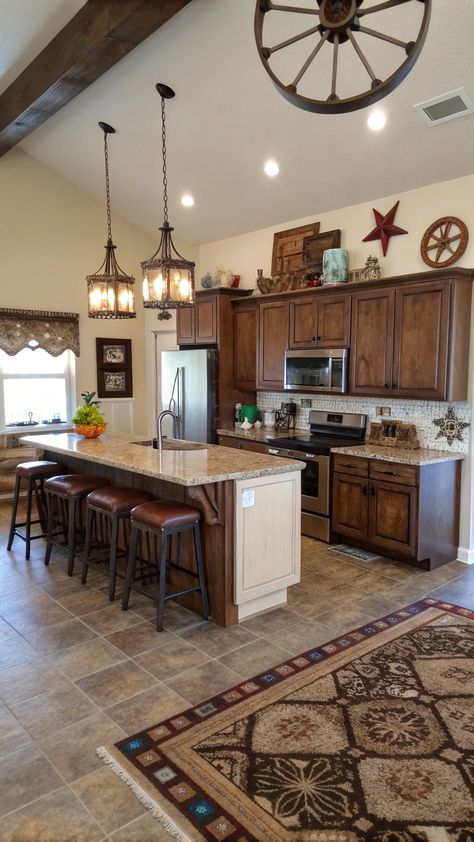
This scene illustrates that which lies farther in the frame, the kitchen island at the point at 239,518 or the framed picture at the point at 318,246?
the framed picture at the point at 318,246

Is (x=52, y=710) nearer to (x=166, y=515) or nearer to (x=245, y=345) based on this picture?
(x=166, y=515)

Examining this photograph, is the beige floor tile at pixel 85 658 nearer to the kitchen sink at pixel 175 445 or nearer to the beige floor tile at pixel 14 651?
the beige floor tile at pixel 14 651

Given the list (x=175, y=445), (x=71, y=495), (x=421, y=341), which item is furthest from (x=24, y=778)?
(x=421, y=341)

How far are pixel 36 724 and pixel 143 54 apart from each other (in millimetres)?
4508

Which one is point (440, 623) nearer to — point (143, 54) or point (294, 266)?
point (294, 266)

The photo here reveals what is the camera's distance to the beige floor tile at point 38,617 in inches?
135

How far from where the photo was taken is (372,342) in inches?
189

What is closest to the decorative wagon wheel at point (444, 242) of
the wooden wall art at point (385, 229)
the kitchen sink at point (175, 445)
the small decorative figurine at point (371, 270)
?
the wooden wall art at point (385, 229)

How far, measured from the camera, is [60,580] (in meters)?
4.20

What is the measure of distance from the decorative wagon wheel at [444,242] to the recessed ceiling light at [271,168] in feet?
4.87

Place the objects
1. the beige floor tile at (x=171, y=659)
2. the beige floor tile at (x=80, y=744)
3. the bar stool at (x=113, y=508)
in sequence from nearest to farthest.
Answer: the beige floor tile at (x=80, y=744) → the beige floor tile at (x=171, y=659) → the bar stool at (x=113, y=508)

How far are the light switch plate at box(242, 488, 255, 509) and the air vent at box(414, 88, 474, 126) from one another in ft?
9.28

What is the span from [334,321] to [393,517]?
186 cm

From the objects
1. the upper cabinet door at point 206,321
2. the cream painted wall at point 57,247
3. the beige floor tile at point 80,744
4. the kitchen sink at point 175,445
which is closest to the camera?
the beige floor tile at point 80,744
